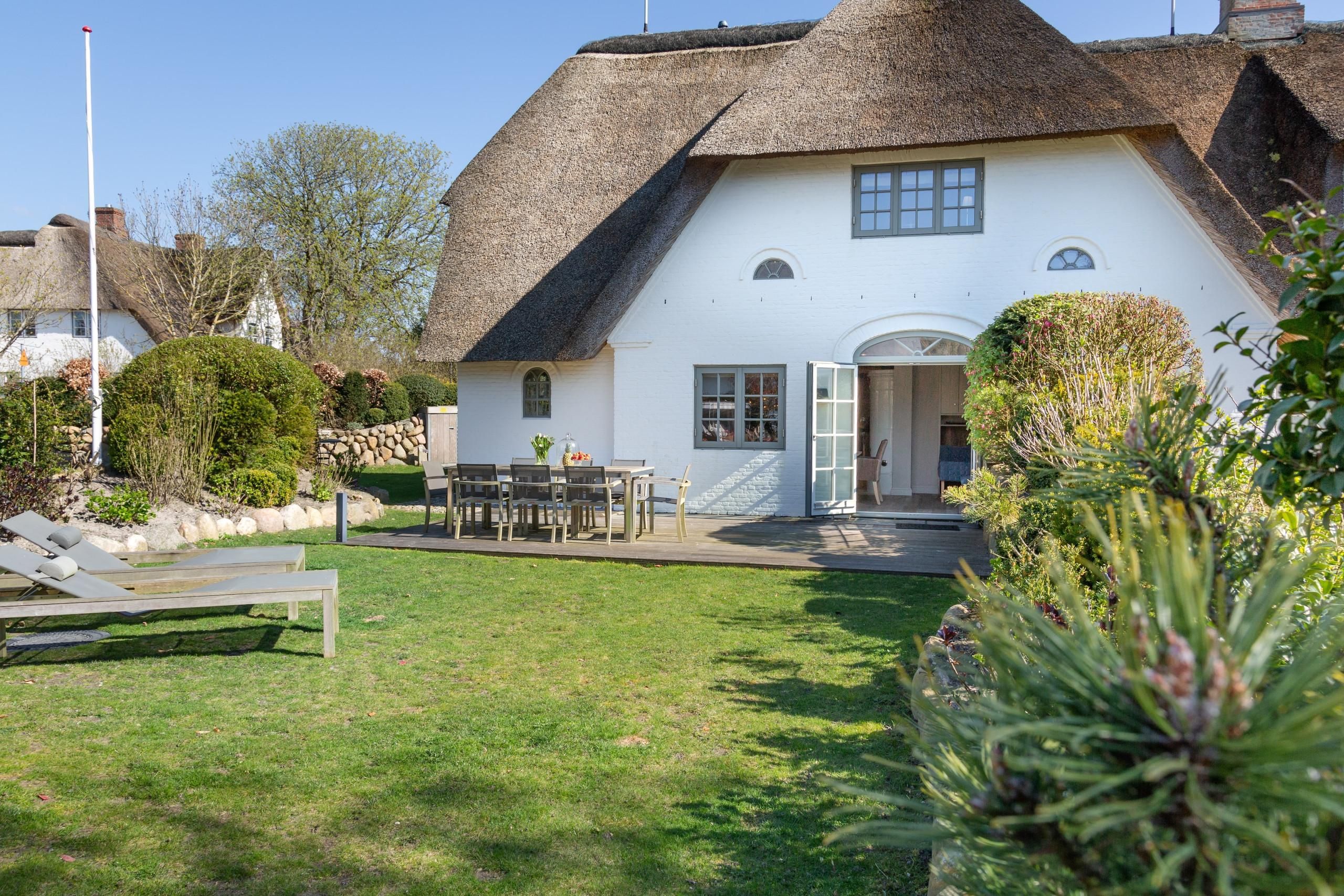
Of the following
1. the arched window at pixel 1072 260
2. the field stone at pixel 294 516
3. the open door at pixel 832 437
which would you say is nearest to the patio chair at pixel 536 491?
the field stone at pixel 294 516

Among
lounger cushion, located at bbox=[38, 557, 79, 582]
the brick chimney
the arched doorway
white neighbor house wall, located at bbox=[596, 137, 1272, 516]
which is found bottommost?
lounger cushion, located at bbox=[38, 557, 79, 582]

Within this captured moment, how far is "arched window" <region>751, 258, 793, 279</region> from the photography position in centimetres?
1359

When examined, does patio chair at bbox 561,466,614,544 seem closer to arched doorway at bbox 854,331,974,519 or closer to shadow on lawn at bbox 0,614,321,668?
shadow on lawn at bbox 0,614,321,668

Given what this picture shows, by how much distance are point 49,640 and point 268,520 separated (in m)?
6.31

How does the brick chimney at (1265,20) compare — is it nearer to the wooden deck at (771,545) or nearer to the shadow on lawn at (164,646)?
the wooden deck at (771,545)

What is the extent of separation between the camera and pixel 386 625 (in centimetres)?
677

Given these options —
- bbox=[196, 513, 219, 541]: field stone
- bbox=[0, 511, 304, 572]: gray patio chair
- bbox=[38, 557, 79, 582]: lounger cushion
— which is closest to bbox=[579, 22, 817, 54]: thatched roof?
bbox=[196, 513, 219, 541]: field stone

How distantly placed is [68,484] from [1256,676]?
40.0 feet

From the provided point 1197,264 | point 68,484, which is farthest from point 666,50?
point 68,484

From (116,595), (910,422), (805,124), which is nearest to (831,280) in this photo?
(805,124)

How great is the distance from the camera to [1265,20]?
15.3m

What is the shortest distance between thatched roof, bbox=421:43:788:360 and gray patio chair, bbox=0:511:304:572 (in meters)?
7.65

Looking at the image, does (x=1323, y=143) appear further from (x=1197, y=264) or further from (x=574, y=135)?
(x=574, y=135)

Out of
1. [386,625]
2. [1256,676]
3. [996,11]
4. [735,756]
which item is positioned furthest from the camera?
[996,11]
